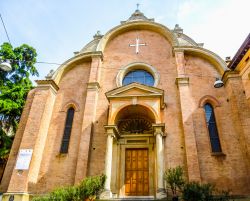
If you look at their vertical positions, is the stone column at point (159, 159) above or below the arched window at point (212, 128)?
below

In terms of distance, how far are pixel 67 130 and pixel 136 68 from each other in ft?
21.0

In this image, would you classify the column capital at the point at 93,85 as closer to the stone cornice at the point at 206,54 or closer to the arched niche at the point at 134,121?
the arched niche at the point at 134,121

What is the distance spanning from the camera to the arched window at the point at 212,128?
466 inches

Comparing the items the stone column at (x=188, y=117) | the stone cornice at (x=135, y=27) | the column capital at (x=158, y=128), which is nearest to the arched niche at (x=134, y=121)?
the column capital at (x=158, y=128)

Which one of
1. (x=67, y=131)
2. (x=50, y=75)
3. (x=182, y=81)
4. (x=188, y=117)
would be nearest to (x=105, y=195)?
(x=67, y=131)

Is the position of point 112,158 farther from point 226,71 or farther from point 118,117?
point 226,71

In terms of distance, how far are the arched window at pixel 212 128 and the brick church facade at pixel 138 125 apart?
5cm

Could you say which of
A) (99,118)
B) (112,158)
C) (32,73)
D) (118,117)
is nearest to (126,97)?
(118,117)

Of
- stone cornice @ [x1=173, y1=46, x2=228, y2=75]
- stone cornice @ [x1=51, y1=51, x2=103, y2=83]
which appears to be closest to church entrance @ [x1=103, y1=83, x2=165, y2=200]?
stone cornice @ [x1=51, y1=51, x2=103, y2=83]

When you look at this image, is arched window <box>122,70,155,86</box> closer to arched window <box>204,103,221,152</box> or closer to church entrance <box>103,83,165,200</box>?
church entrance <box>103,83,165,200</box>

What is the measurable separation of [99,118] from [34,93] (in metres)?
5.00

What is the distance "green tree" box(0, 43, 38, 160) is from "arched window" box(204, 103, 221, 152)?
39.4 feet

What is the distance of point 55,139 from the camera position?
13.1 metres

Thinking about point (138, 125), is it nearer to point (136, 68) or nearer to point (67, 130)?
point (136, 68)
